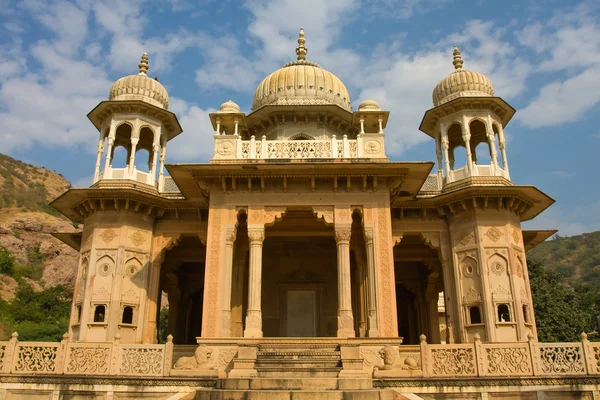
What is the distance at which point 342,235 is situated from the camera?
15.5m

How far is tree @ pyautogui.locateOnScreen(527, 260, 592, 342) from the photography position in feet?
106

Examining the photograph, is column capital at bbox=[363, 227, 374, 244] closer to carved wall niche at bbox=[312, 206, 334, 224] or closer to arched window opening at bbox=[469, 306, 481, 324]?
carved wall niche at bbox=[312, 206, 334, 224]

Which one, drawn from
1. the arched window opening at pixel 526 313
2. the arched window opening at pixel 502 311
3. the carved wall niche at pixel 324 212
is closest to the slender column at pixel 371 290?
the carved wall niche at pixel 324 212

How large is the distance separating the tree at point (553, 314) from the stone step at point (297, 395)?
25865mm

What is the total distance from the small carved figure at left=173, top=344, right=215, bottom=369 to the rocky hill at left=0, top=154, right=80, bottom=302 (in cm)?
5021

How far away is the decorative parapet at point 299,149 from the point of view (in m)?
16.2

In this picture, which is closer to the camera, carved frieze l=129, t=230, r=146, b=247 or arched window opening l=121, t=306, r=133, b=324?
arched window opening l=121, t=306, r=133, b=324

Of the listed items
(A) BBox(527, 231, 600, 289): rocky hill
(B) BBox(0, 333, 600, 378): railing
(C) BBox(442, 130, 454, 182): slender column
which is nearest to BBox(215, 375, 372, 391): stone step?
(B) BBox(0, 333, 600, 378): railing

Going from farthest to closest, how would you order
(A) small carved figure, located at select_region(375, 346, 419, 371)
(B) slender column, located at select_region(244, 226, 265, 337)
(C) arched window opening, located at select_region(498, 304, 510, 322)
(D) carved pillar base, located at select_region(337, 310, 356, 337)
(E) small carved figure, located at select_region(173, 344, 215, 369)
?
(C) arched window opening, located at select_region(498, 304, 510, 322)
(B) slender column, located at select_region(244, 226, 265, 337)
(D) carved pillar base, located at select_region(337, 310, 356, 337)
(E) small carved figure, located at select_region(173, 344, 215, 369)
(A) small carved figure, located at select_region(375, 346, 419, 371)

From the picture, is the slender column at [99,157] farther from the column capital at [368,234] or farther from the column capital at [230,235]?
the column capital at [368,234]

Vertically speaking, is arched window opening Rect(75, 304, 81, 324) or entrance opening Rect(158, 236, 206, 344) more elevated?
entrance opening Rect(158, 236, 206, 344)

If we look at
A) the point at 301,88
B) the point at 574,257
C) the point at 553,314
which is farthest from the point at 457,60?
the point at 574,257

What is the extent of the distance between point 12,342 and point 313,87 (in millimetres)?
14510

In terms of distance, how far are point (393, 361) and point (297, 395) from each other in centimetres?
324
